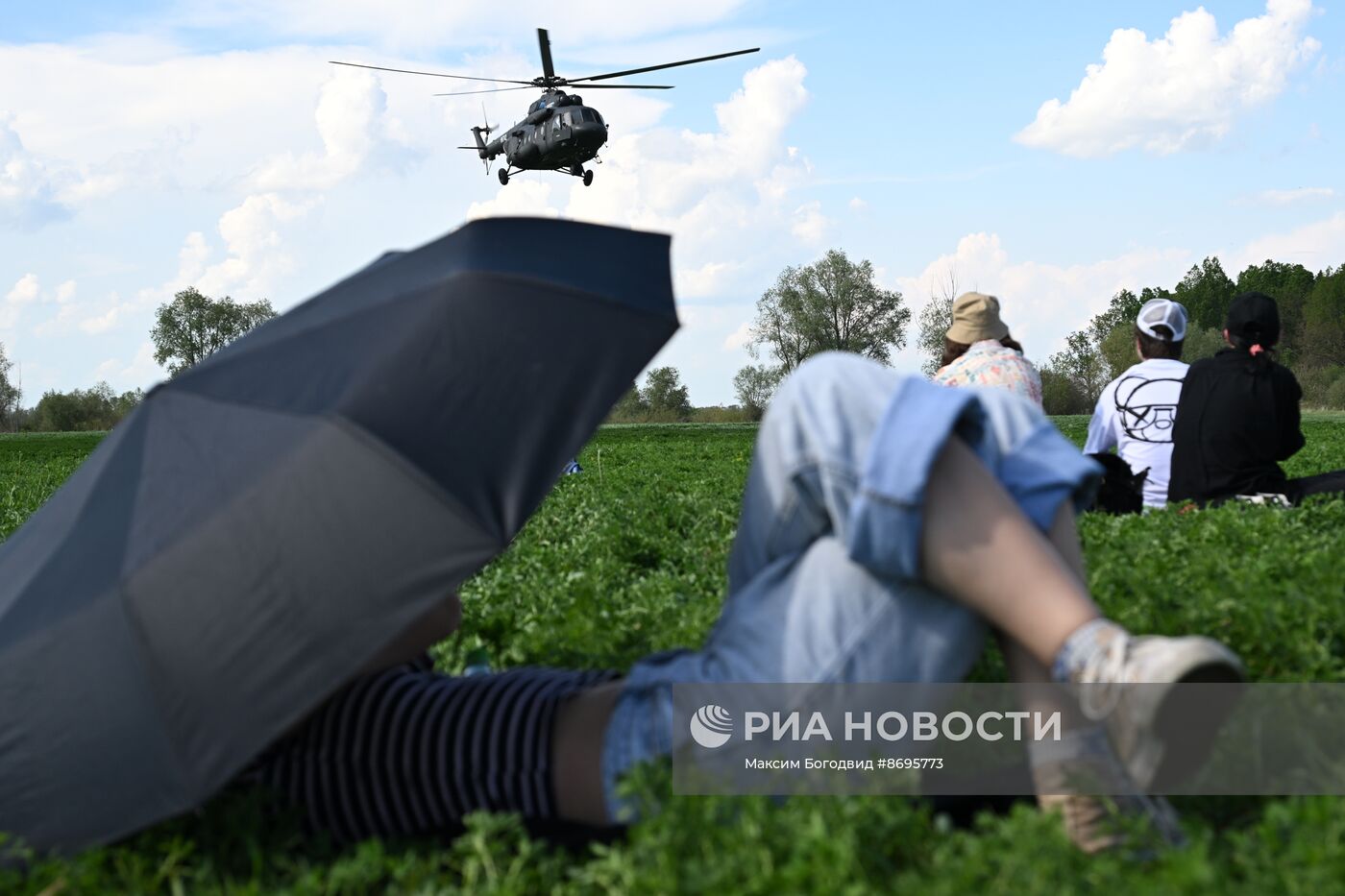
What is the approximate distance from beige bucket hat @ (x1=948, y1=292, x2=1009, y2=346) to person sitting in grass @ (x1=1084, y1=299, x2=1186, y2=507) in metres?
0.90

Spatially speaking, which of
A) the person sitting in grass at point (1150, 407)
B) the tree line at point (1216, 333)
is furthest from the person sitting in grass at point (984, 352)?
the tree line at point (1216, 333)

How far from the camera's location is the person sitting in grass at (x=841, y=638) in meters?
2.50

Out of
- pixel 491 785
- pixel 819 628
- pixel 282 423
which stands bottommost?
pixel 491 785

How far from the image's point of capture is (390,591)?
105 inches

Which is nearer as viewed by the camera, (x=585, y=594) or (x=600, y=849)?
(x=600, y=849)

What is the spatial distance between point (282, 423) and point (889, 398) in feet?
4.33

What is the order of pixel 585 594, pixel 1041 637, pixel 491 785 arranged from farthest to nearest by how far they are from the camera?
pixel 585 594
pixel 491 785
pixel 1041 637

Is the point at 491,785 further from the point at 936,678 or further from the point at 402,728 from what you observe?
the point at 936,678

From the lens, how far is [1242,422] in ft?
26.5

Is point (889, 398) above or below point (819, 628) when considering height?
above

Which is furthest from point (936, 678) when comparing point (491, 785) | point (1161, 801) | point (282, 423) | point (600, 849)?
point (282, 423)

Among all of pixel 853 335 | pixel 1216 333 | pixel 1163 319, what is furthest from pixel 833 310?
pixel 1163 319

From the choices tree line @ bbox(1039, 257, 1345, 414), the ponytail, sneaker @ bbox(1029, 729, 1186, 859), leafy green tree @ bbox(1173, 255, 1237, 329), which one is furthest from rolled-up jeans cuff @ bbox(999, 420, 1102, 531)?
leafy green tree @ bbox(1173, 255, 1237, 329)

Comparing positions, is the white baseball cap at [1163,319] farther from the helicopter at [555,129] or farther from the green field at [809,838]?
the helicopter at [555,129]
